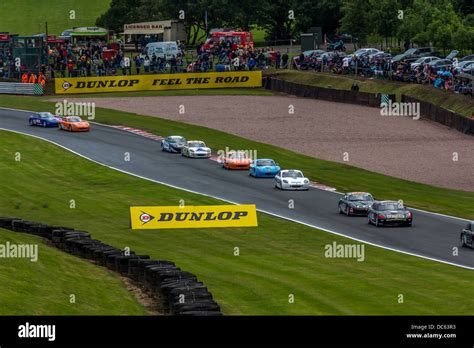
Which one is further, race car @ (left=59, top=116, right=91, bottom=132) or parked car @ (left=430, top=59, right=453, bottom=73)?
parked car @ (left=430, top=59, right=453, bottom=73)

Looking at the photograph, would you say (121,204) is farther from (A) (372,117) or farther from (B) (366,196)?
(A) (372,117)

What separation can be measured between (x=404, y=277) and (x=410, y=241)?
8.24 metres

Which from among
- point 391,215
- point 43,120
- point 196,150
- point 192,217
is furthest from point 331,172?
point 43,120

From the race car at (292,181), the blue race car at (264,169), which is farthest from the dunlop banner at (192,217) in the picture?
the blue race car at (264,169)

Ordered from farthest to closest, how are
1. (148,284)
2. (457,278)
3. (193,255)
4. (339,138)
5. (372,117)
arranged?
(372,117)
(339,138)
(193,255)
(457,278)
(148,284)

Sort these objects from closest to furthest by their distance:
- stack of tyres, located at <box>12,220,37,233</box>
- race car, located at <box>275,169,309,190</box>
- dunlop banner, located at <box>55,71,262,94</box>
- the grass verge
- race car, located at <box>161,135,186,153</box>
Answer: stack of tyres, located at <box>12,220,37,233</box>
the grass verge
race car, located at <box>275,169,309,190</box>
race car, located at <box>161,135,186,153</box>
dunlop banner, located at <box>55,71,262,94</box>

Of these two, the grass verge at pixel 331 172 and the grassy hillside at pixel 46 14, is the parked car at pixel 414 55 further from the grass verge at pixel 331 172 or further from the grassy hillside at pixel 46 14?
the grassy hillside at pixel 46 14

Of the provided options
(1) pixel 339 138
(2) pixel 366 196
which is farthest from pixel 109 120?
(2) pixel 366 196

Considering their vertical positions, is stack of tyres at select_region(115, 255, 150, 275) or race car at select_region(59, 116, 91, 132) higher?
stack of tyres at select_region(115, 255, 150, 275)

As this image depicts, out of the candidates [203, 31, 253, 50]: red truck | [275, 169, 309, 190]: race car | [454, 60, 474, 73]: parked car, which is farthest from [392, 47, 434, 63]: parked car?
[275, 169, 309, 190]: race car

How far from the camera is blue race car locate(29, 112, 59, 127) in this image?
234 feet

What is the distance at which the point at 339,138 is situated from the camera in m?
66.5

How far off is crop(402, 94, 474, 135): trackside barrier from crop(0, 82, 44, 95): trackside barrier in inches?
1114

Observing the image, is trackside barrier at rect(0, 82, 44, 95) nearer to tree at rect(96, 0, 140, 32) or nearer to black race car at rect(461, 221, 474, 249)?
tree at rect(96, 0, 140, 32)
